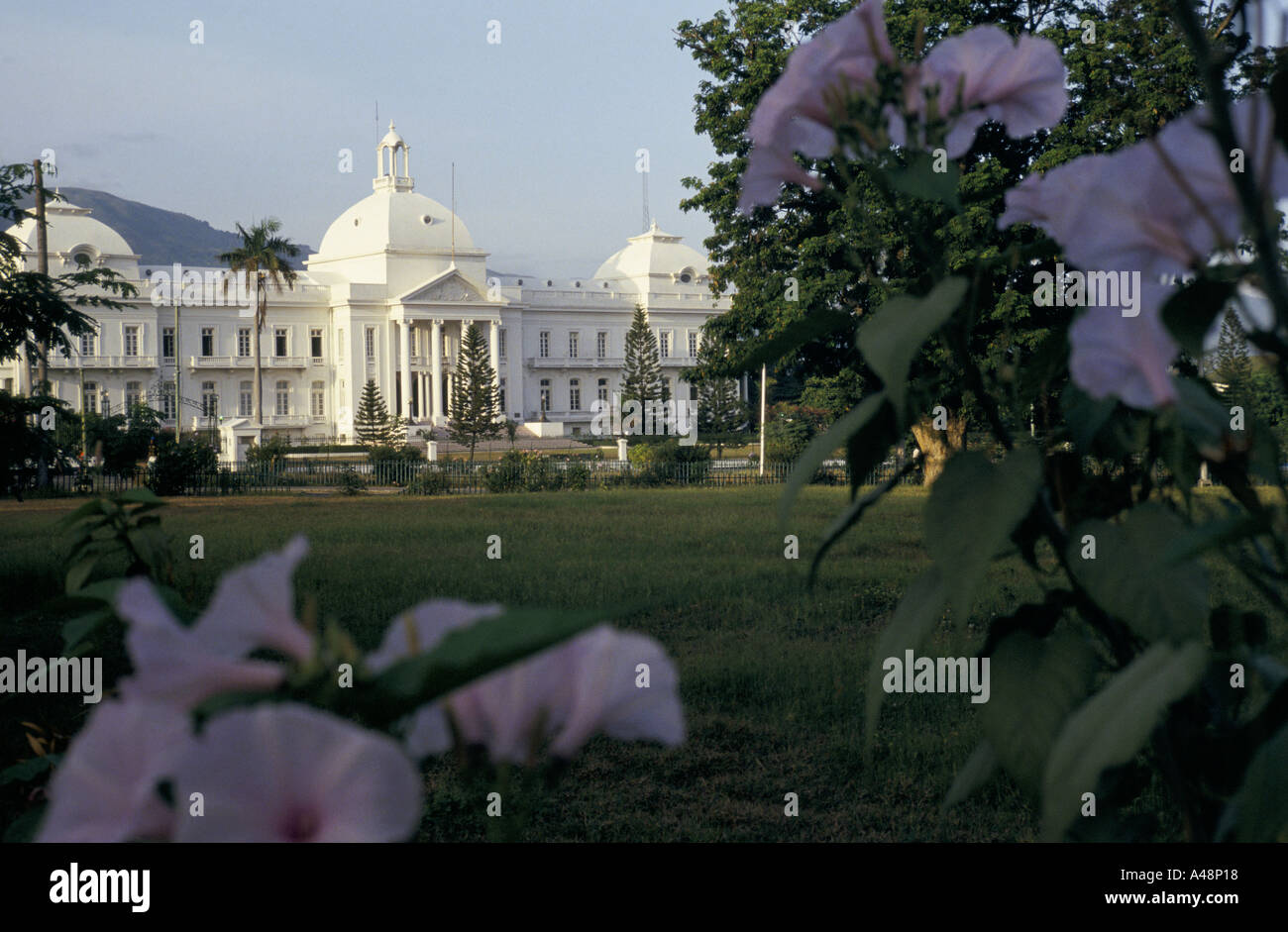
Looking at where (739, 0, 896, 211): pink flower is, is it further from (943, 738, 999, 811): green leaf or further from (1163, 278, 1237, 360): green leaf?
(943, 738, 999, 811): green leaf

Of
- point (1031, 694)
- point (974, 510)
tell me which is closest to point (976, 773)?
point (1031, 694)

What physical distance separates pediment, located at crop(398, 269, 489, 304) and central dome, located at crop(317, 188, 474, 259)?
9.37ft

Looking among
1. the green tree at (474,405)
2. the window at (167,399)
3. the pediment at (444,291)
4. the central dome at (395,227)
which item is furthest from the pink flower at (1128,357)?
the central dome at (395,227)

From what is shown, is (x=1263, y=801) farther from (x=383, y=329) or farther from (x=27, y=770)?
(x=383, y=329)

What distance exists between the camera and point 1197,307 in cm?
48

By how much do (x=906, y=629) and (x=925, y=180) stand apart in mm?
228

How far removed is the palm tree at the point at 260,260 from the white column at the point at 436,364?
5.52m

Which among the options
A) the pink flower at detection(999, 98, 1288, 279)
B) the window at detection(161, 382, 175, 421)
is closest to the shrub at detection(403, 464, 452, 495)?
the pink flower at detection(999, 98, 1288, 279)

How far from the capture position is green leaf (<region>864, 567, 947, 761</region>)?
49 cm

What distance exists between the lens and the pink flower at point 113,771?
0.90ft

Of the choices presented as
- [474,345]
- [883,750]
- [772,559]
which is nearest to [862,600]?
[772,559]

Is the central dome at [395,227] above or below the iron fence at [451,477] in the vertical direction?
above

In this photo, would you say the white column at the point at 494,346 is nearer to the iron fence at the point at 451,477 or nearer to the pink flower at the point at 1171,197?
the iron fence at the point at 451,477
